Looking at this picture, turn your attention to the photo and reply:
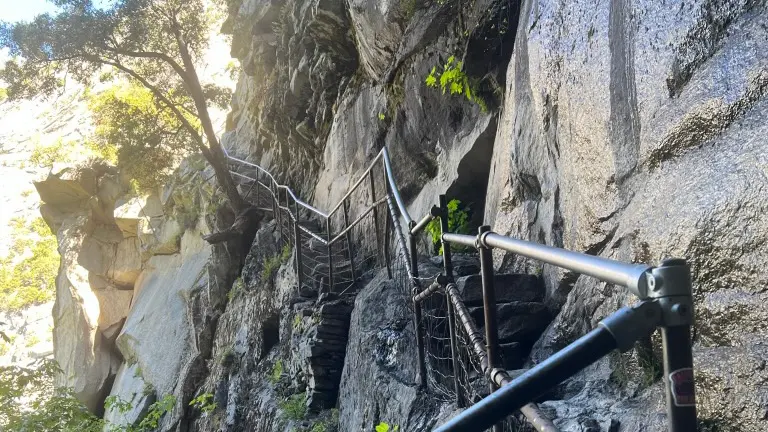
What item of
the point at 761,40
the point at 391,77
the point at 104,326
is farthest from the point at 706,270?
the point at 104,326

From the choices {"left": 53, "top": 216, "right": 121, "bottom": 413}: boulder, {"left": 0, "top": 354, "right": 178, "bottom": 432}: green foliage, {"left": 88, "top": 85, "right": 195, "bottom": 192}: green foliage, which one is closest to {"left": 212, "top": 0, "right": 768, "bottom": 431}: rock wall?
{"left": 0, "top": 354, "right": 178, "bottom": 432}: green foliage

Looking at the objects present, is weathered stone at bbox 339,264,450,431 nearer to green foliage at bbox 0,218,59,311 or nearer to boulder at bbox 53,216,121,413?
boulder at bbox 53,216,121,413

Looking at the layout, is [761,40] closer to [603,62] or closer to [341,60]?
[603,62]

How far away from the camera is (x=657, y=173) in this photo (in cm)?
304

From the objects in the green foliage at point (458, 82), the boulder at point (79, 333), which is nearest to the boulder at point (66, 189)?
the boulder at point (79, 333)

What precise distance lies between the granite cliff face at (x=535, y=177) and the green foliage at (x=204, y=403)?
7.4 inches

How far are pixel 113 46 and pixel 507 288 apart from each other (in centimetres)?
1243

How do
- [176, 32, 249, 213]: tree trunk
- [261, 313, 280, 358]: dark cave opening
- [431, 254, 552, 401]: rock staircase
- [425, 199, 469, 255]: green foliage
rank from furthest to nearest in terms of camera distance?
1. [176, 32, 249, 213]: tree trunk
2. [261, 313, 280, 358]: dark cave opening
3. [425, 199, 469, 255]: green foliage
4. [431, 254, 552, 401]: rock staircase

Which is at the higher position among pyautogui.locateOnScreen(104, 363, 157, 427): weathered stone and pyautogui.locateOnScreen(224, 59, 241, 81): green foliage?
pyautogui.locateOnScreen(224, 59, 241, 81): green foliage

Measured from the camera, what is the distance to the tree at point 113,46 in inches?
516

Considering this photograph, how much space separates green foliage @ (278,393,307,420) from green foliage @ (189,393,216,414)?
3.68 metres

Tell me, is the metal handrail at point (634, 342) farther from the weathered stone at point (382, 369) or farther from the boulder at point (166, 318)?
the boulder at point (166, 318)

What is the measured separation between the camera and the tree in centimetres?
1312

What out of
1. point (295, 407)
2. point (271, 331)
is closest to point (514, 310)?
point (295, 407)
